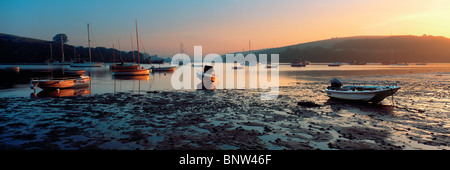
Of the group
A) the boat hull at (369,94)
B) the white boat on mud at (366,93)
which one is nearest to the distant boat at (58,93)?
the white boat on mud at (366,93)

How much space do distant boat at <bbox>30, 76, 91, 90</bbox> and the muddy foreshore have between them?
11656 mm

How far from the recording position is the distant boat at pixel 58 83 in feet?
103

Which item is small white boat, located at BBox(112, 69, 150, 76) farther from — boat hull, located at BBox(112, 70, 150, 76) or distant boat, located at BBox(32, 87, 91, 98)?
distant boat, located at BBox(32, 87, 91, 98)

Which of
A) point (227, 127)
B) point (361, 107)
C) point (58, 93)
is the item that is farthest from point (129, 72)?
point (361, 107)

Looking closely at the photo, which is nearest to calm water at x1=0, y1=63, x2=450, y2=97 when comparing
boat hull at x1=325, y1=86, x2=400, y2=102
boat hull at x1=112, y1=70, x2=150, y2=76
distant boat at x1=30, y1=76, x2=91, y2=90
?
distant boat at x1=30, y1=76, x2=91, y2=90

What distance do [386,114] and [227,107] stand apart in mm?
11695

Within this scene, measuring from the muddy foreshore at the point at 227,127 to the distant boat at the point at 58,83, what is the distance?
11656 mm

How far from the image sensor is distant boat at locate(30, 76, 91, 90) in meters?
31.3

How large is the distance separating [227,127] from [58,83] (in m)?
30.0

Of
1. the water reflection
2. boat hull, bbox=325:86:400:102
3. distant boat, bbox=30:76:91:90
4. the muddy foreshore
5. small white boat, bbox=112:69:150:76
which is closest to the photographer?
the muddy foreshore

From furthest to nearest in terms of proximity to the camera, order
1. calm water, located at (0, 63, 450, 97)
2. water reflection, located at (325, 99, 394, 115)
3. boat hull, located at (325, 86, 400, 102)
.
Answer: calm water, located at (0, 63, 450, 97)
boat hull, located at (325, 86, 400, 102)
water reflection, located at (325, 99, 394, 115)

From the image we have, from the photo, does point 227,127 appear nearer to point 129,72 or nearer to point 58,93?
point 58,93
